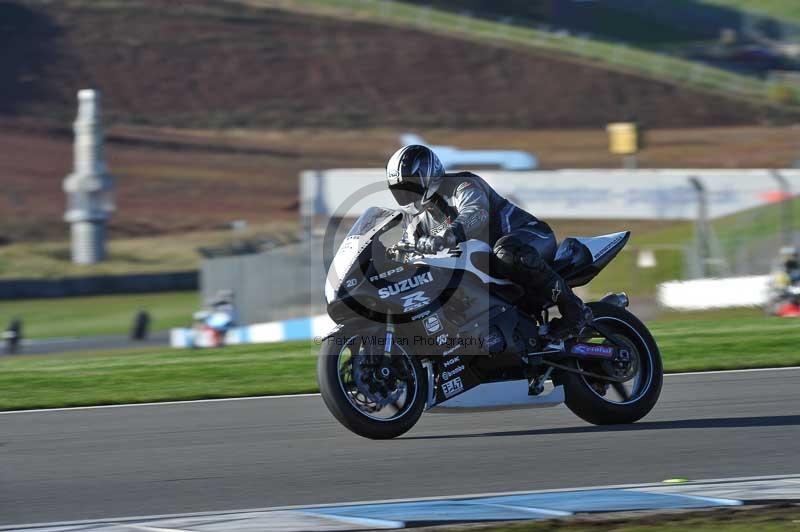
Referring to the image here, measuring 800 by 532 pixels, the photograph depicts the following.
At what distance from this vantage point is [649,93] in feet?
194

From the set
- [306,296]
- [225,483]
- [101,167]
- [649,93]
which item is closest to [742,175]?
[306,296]

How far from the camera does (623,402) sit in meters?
7.52

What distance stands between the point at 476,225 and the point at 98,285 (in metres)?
27.9

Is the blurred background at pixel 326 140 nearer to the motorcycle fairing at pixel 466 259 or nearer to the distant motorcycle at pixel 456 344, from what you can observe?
the distant motorcycle at pixel 456 344

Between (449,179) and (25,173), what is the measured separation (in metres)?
44.8

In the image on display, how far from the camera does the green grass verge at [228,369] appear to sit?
9.55 metres

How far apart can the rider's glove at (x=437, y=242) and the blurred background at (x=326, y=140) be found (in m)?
12.2

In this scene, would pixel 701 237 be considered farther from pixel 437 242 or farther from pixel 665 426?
pixel 437 242

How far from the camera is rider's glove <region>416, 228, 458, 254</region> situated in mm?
6805

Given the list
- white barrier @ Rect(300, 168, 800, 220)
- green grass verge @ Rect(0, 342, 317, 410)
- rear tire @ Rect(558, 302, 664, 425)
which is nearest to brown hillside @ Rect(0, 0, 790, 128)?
white barrier @ Rect(300, 168, 800, 220)

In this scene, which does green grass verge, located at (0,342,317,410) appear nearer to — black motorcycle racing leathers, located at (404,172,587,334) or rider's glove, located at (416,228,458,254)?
black motorcycle racing leathers, located at (404,172,587,334)

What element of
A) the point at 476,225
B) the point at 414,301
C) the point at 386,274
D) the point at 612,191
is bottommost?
the point at 414,301

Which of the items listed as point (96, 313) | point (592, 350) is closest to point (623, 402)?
point (592, 350)

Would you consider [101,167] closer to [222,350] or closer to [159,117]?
[159,117]
